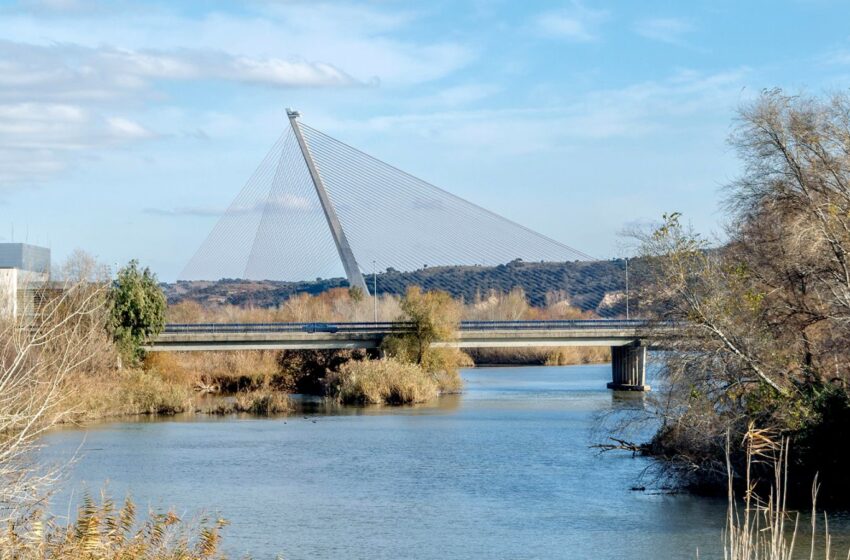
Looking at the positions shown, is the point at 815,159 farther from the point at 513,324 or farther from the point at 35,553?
the point at 513,324

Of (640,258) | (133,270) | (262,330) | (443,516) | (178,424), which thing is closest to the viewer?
(443,516)

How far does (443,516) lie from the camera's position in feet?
65.3

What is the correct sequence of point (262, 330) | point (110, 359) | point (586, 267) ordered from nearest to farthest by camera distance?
point (110, 359) → point (262, 330) → point (586, 267)

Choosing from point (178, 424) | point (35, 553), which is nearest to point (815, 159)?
point (35, 553)

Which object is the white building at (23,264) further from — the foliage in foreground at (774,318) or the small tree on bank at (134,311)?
the foliage in foreground at (774,318)

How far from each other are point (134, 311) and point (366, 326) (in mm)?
10859

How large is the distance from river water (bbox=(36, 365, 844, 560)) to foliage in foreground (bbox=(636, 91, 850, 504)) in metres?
1.67

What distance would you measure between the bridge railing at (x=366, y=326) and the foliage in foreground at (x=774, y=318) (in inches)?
1034

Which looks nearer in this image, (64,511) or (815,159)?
(64,511)

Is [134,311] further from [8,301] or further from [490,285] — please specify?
[490,285]

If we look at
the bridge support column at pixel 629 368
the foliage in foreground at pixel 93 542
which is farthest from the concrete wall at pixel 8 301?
the bridge support column at pixel 629 368

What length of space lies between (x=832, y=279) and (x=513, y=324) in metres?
31.8

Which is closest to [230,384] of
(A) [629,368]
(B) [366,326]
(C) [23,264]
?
(B) [366,326]

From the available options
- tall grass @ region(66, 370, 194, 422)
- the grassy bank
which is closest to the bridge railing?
tall grass @ region(66, 370, 194, 422)
